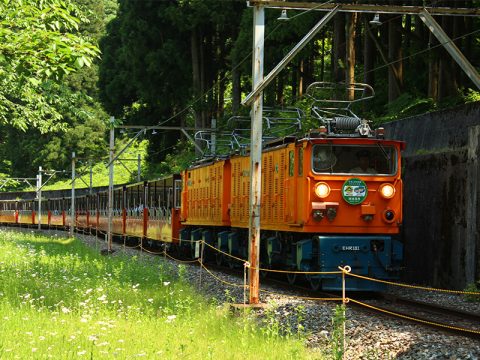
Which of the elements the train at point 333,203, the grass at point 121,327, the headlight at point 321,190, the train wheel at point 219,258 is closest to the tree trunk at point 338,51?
the train wheel at point 219,258

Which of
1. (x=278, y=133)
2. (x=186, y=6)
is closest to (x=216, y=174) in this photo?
(x=278, y=133)

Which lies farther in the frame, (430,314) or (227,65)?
(227,65)

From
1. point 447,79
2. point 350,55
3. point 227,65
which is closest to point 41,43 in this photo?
point 350,55

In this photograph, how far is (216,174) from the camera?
2484 cm

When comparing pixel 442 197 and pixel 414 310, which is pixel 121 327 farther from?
pixel 442 197

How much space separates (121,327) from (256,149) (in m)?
5.35

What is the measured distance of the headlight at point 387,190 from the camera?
17.1 m

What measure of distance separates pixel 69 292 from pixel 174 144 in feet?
144

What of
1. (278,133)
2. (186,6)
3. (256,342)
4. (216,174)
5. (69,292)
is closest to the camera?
(256,342)

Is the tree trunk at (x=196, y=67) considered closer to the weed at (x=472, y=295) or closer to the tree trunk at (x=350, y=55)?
the tree trunk at (x=350, y=55)

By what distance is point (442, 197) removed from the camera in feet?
61.4

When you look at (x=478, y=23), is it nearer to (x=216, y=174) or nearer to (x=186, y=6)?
(x=216, y=174)

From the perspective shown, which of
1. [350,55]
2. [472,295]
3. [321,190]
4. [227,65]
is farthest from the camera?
[227,65]

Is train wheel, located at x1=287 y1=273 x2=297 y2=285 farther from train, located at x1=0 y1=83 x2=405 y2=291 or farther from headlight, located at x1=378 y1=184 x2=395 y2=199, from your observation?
headlight, located at x1=378 y1=184 x2=395 y2=199
